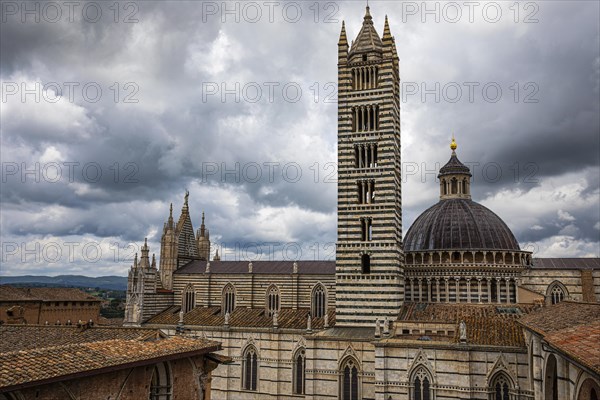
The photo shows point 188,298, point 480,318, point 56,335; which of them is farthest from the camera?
point 188,298

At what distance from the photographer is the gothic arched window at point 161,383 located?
53.2 ft

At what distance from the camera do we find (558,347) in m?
14.9

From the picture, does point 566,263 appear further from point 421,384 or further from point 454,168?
point 421,384

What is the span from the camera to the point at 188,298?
46.5 meters

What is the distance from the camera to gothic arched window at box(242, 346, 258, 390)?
1528 inches

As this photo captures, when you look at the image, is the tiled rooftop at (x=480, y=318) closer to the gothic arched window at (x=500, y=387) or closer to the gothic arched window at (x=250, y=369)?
the gothic arched window at (x=500, y=387)

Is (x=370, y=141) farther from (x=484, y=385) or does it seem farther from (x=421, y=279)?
(x=484, y=385)

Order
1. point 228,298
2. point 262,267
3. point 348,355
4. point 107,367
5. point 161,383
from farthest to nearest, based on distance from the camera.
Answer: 1. point 262,267
2. point 228,298
3. point 348,355
4. point 161,383
5. point 107,367

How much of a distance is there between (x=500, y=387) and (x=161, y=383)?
19.2 m

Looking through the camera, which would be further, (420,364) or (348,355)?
(348,355)

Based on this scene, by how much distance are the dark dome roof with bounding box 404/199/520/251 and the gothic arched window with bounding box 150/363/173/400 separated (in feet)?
84.6

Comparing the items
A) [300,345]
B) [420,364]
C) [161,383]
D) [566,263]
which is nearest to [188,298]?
[300,345]

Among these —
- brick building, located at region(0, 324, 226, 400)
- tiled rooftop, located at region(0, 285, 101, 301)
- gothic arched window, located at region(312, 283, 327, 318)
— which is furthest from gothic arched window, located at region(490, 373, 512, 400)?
tiled rooftop, located at region(0, 285, 101, 301)

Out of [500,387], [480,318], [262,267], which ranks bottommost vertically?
[500,387]
